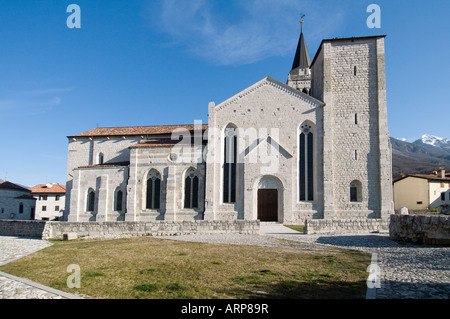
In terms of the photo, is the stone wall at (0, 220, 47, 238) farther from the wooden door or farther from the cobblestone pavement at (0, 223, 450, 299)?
the wooden door

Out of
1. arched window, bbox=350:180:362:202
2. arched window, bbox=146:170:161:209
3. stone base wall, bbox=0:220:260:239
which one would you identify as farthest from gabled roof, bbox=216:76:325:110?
stone base wall, bbox=0:220:260:239

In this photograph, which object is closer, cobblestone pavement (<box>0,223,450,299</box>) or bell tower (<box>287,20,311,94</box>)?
cobblestone pavement (<box>0,223,450,299</box>)

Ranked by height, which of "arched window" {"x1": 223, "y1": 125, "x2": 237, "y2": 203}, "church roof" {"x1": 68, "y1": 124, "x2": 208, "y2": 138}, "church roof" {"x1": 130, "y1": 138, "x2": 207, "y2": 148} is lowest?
"arched window" {"x1": 223, "y1": 125, "x2": 237, "y2": 203}

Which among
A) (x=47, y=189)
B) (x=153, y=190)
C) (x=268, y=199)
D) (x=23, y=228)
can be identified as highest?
(x=153, y=190)

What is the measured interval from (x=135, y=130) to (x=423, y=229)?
98.0 feet

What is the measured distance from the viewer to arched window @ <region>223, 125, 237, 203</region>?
1080 inches

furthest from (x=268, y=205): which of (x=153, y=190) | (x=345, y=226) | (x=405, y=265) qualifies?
(x=405, y=265)

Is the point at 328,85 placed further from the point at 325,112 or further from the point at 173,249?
the point at 173,249

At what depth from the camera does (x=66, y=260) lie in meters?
10.8

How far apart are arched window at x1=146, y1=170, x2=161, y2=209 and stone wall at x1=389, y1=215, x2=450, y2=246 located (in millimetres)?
21217

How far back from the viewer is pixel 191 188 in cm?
2888

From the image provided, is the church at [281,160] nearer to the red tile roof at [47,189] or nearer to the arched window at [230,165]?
the arched window at [230,165]

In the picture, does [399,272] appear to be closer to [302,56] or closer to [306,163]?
[306,163]

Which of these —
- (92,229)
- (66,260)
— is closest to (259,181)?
(92,229)
